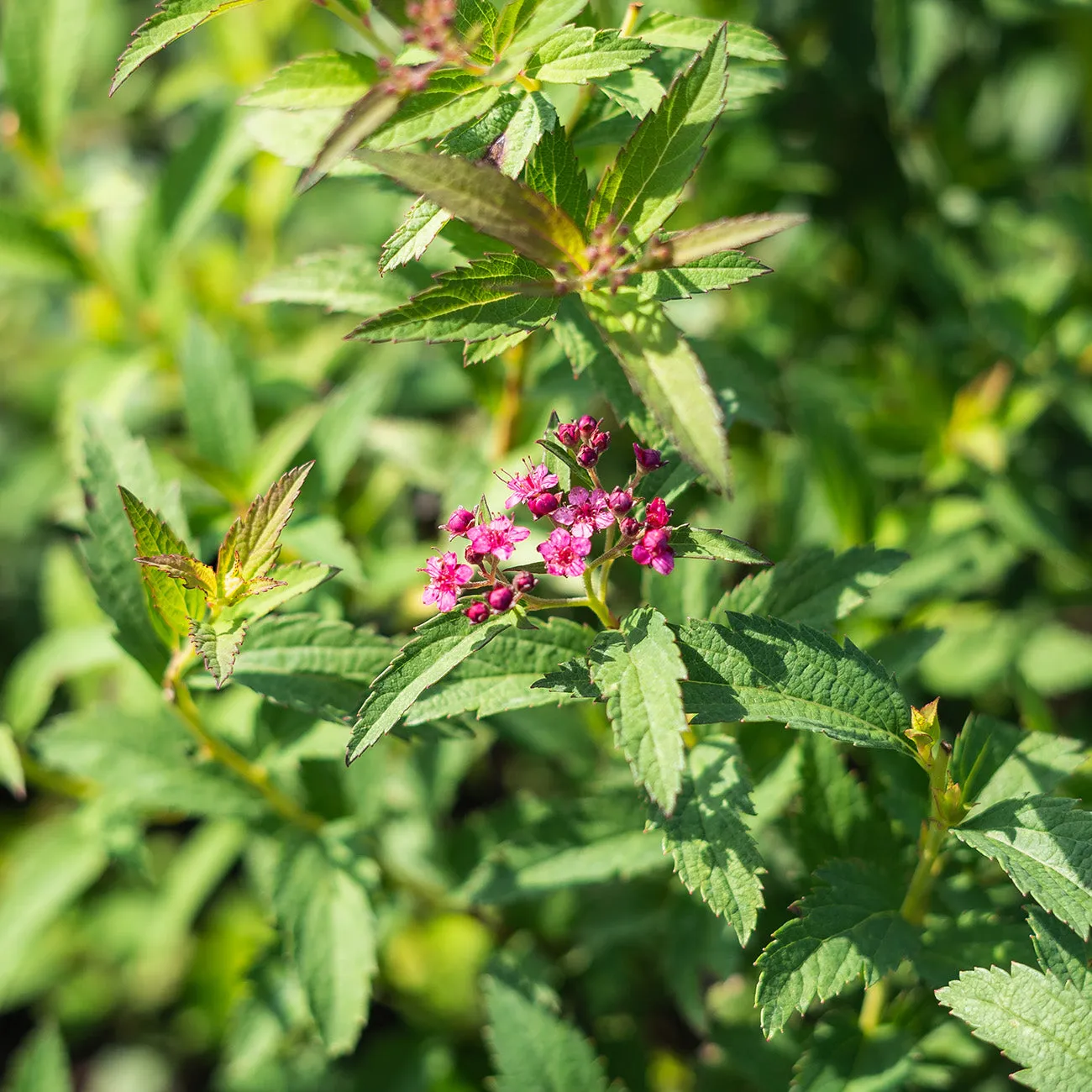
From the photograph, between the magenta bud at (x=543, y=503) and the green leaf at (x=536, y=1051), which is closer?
the magenta bud at (x=543, y=503)

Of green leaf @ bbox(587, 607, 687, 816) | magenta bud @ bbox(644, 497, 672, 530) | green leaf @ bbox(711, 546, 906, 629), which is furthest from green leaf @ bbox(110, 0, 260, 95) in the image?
green leaf @ bbox(711, 546, 906, 629)

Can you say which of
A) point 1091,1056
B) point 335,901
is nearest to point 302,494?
point 335,901

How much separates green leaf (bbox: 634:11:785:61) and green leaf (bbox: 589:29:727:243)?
0.63ft

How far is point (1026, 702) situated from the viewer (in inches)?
80.3

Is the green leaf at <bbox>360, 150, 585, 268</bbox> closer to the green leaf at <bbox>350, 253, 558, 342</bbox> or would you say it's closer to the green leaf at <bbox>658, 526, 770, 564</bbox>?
the green leaf at <bbox>350, 253, 558, 342</bbox>

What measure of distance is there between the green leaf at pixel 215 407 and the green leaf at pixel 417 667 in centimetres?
104

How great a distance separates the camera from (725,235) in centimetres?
127

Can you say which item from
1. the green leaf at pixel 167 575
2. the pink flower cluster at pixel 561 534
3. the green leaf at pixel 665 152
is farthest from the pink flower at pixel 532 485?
the green leaf at pixel 167 575

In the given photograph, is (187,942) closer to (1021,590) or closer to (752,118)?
(1021,590)

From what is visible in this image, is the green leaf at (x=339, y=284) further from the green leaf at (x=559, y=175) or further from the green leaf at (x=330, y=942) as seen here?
the green leaf at (x=330, y=942)

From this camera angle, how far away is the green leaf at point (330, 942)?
1.82 meters

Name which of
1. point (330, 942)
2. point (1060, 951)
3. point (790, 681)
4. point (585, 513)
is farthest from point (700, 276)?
point (330, 942)

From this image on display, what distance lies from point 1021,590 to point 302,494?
212 centimetres

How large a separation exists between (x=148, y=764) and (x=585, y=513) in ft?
3.78
